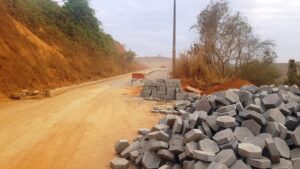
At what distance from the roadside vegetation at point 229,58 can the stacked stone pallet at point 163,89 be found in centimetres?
395

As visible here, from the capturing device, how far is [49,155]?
7.10 m

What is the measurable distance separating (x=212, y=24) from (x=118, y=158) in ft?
60.3

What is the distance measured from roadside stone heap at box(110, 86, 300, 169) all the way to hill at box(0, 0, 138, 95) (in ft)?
37.1

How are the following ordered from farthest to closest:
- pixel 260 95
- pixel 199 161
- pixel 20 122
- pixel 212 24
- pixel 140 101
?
1. pixel 212 24
2. pixel 140 101
3. pixel 20 122
4. pixel 260 95
5. pixel 199 161

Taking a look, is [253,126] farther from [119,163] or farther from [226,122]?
[119,163]

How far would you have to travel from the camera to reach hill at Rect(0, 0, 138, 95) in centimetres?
1866

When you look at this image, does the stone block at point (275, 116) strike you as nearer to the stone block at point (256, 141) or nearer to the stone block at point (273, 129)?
the stone block at point (273, 129)

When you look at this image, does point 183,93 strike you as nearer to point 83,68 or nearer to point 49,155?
point 49,155

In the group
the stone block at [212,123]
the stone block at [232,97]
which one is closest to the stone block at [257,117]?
the stone block at [212,123]

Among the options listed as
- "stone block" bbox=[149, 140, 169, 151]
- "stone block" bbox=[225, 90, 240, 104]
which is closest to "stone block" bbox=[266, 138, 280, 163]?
"stone block" bbox=[149, 140, 169, 151]

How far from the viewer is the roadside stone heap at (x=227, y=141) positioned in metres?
5.78

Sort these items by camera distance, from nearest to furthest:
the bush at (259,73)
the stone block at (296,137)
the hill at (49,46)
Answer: the stone block at (296,137), the hill at (49,46), the bush at (259,73)

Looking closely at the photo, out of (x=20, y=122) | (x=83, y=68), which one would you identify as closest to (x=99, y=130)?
(x=20, y=122)

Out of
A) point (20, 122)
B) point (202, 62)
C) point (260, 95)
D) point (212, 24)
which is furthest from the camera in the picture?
point (212, 24)
